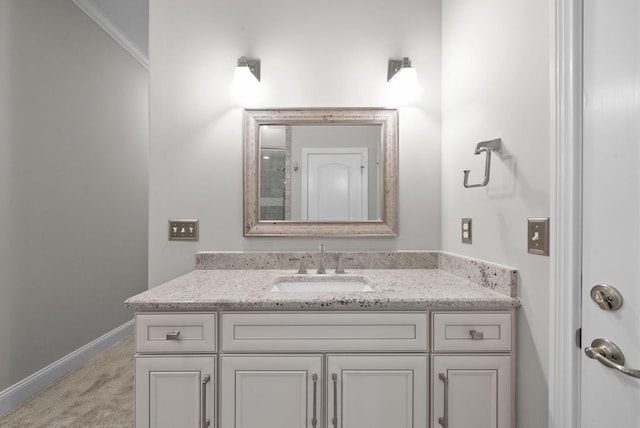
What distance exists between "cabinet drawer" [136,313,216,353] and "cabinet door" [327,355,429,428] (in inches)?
18.4

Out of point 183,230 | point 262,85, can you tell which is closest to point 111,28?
point 262,85

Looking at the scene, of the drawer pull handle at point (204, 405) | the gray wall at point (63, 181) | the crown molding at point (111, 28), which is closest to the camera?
the drawer pull handle at point (204, 405)

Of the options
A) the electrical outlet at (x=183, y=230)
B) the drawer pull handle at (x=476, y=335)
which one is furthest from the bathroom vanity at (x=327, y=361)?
the electrical outlet at (x=183, y=230)

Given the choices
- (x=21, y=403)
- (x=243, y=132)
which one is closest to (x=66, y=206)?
(x=21, y=403)

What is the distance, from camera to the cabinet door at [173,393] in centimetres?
122

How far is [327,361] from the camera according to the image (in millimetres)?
1251

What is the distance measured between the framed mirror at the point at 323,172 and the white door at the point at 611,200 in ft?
3.36

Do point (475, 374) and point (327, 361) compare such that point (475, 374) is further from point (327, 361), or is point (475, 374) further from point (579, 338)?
point (327, 361)

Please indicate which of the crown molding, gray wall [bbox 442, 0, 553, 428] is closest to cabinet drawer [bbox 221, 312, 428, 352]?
gray wall [bbox 442, 0, 553, 428]

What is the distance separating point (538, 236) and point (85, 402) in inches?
102

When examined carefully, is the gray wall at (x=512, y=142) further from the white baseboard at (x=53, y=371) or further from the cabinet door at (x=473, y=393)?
the white baseboard at (x=53, y=371)

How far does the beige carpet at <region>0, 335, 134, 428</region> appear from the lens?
6.03 ft

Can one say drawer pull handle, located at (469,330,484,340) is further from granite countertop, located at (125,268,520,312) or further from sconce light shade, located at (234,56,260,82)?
sconce light shade, located at (234,56,260,82)

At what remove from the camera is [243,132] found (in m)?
1.85
